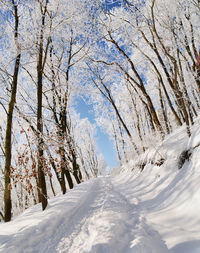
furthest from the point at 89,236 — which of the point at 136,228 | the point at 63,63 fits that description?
the point at 63,63

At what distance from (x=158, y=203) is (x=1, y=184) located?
57.0 ft

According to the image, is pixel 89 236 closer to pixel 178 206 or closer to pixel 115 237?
pixel 115 237

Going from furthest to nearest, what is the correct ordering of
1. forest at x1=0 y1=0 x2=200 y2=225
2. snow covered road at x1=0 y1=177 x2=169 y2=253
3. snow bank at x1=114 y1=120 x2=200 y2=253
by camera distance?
A: forest at x1=0 y1=0 x2=200 y2=225 → snow covered road at x1=0 y1=177 x2=169 y2=253 → snow bank at x1=114 y1=120 x2=200 y2=253

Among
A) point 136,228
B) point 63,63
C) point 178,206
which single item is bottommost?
point 136,228

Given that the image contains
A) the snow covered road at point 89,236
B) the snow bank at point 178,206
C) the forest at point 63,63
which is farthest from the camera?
the forest at point 63,63

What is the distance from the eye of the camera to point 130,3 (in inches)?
294

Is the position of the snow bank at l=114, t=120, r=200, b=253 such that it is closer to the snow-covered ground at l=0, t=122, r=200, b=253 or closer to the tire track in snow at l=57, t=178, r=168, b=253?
the snow-covered ground at l=0, t=122, r=200, b=253

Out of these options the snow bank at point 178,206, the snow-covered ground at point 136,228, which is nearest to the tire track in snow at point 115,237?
the snow-covered ground at point 136,228

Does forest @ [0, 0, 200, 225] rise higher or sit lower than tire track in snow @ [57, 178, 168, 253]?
higher

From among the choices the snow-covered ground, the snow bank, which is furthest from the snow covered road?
the snow bank

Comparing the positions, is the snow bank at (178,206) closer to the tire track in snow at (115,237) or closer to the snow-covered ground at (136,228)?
the snow-covered ground at (136,228)

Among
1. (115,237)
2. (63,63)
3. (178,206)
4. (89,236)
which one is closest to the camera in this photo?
(115,237)

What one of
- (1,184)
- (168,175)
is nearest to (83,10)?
(168,175)

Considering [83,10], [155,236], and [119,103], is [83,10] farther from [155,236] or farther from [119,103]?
[119,103]
